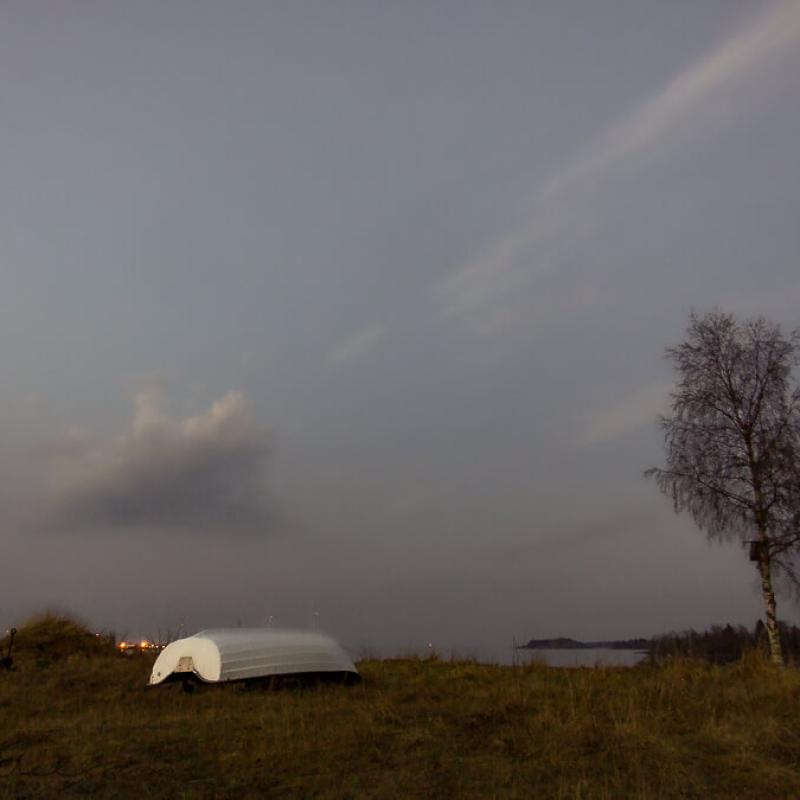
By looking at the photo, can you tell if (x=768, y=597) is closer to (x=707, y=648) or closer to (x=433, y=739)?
(x=707, y=648)

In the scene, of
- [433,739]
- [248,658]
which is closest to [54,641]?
[248,658]

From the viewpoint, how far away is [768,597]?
20641 millimetres

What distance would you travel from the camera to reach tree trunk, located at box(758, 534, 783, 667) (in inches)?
781

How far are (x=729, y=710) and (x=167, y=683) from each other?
1167 cm

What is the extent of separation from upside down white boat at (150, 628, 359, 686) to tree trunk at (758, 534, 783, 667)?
10.4 meters

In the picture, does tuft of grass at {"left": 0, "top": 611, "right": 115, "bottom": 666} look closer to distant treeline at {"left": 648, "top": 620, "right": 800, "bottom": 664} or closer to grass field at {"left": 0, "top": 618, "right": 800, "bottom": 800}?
grass field at {"left": 0, "top": 618, "right": 800, "bottom": 800}

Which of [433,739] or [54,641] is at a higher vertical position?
[54,641]

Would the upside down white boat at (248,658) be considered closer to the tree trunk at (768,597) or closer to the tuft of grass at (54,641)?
the tuft of grass at (54,641)

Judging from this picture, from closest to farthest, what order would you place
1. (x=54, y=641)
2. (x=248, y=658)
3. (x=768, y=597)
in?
(x=248, y=658)
(x=768, y=597)
(x=54, y=641)

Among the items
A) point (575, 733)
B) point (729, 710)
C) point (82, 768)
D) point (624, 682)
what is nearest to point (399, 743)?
point (575, 733)

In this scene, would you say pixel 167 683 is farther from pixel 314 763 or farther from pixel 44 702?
pixel 314 763

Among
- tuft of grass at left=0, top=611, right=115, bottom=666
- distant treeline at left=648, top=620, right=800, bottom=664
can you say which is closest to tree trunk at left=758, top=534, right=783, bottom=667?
distant treeline at left=648, top=620, right=800, bottom=664

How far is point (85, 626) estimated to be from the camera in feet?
89.6

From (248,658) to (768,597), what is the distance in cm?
1328
